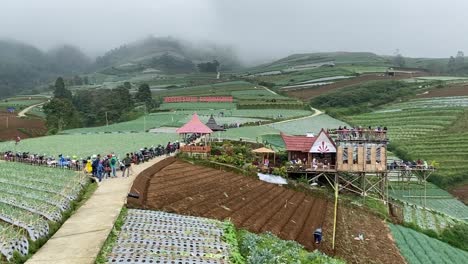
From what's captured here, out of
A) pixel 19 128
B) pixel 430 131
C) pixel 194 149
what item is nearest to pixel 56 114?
pixel 19 128

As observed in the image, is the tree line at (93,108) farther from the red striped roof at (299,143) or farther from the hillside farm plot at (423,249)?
the hillside farm plot at (423,249)

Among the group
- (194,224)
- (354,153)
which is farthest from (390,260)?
(354,153)

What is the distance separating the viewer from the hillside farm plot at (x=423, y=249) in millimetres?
26812

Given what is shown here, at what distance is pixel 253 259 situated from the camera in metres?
16.7

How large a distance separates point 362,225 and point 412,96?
251ft

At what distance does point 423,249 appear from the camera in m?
28.7

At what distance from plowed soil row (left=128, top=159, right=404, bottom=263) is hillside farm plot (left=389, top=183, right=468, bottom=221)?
11.8 meters

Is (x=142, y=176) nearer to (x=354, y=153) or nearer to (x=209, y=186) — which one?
(x=209, y=186)

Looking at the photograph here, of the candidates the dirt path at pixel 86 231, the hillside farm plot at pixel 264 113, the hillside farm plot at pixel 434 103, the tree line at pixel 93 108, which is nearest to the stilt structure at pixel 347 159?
the dirt path at pixel 86 231

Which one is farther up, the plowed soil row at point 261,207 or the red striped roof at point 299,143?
the red striped roof at point 299,143

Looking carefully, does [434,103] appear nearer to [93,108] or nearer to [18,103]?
[93,108]

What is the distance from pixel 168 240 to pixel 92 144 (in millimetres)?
34875

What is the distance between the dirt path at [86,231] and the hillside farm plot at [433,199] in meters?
29.4

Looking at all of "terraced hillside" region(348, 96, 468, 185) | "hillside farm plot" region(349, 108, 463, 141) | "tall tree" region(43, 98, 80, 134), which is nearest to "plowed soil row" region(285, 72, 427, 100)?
"terraced hillside" region(348, 96, 468, 185)
